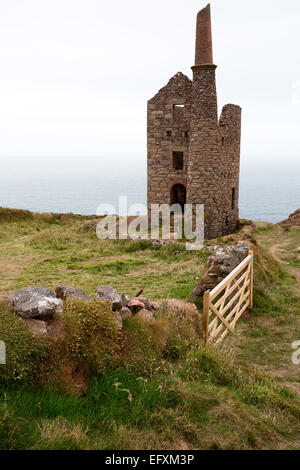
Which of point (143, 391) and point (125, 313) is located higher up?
point (125, 313)

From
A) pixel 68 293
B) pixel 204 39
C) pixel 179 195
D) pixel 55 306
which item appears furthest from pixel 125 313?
pixel 179 195

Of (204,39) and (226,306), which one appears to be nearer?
(226,306)

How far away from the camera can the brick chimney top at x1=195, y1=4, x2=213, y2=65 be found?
19969 millimetres

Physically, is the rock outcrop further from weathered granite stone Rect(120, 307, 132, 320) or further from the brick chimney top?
the brick chimney top

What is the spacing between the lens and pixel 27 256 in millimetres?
16578

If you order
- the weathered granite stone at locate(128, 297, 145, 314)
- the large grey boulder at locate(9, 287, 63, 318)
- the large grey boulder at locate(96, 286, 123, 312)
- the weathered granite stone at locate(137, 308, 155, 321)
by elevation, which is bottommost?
the weathered granite stone at locate(137, 308, 155, 321)

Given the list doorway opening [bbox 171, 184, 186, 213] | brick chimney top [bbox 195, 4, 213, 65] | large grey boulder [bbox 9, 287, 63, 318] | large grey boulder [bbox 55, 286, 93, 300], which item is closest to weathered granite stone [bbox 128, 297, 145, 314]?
large grey boulder [bbox 55, 286, 93, 300]

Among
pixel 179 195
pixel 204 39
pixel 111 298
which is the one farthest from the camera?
pixel 179 195

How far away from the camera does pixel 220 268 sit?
10727mm

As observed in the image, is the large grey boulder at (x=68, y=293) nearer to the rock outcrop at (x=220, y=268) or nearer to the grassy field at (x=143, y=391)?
the grassy field at (x=143, y=391)

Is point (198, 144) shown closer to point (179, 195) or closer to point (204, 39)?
point (204, 39)

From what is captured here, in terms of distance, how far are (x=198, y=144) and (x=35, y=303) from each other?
56.1 feet
